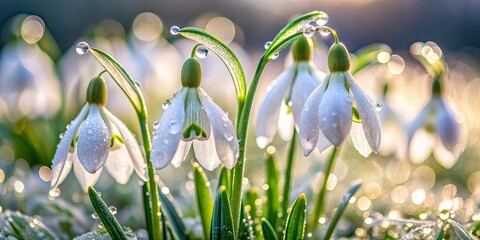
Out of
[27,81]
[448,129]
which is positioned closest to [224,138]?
[448,129]

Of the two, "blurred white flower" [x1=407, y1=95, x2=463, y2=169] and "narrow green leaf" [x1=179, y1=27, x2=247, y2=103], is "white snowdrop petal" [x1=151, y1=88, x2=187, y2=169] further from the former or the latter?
"blurred white flower" [x1=407, y1=95, x2=463, y2=169]

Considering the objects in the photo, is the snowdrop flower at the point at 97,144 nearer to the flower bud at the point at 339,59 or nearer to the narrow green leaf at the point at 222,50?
the narrow green leaf at the point at 222,50

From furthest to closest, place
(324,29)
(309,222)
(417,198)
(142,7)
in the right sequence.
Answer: (142,7)
(417,198)
(309,222)
(324,29)

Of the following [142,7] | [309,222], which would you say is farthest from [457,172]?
Result: [142,7]

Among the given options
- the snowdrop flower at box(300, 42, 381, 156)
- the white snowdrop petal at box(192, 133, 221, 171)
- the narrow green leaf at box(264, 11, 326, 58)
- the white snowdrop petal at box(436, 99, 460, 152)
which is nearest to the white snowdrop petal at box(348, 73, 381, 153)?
the snowdrop flower at box(300, 42, 381, 156)

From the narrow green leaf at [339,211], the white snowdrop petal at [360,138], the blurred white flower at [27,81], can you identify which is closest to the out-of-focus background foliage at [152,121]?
the blurred white flower at [27,81]

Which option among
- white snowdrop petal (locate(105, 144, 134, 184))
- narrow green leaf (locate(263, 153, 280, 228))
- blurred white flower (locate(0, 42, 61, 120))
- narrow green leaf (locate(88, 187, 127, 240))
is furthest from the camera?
blurred white flower (locate(0, 42, 61, 120))

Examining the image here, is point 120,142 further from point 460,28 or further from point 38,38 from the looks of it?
point 460,28
